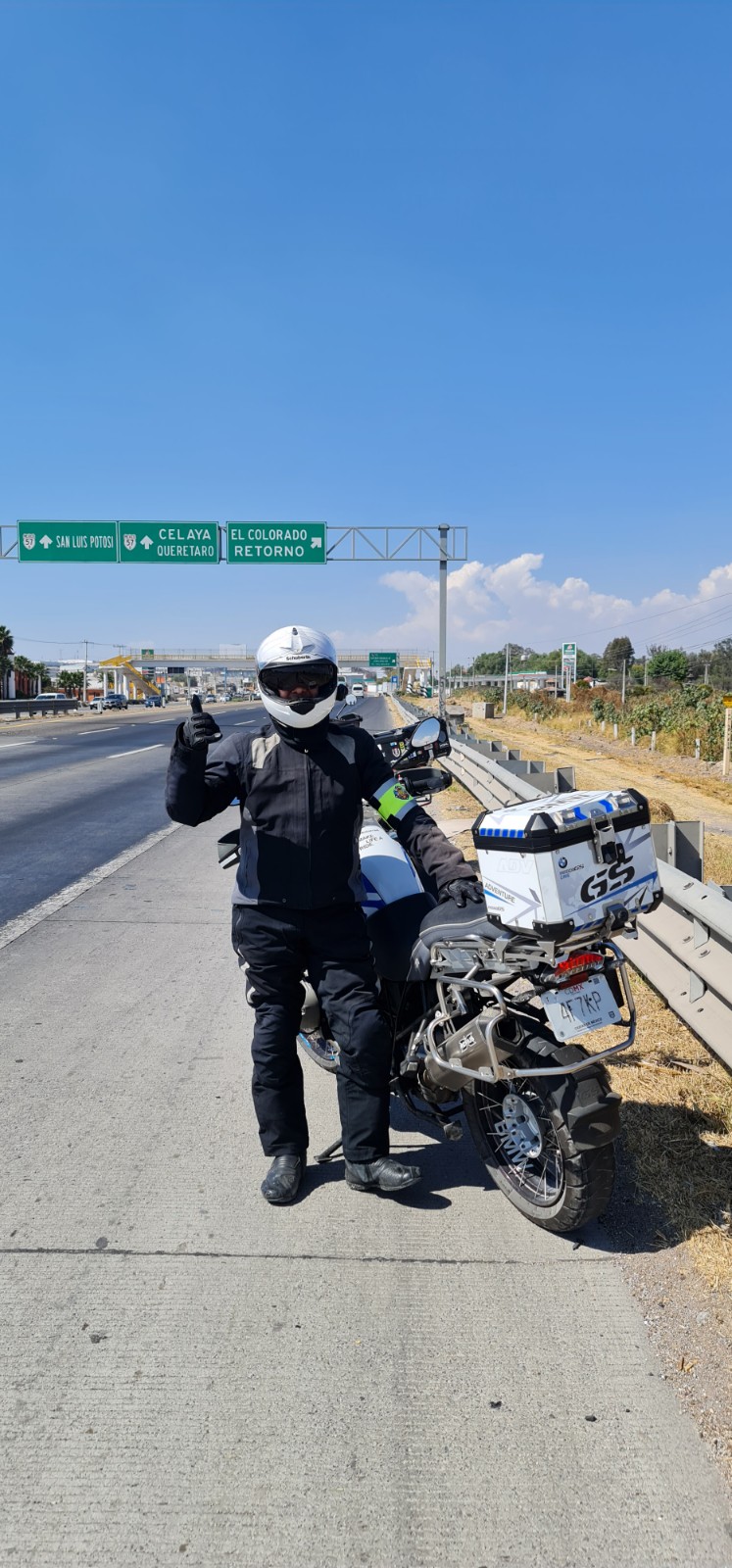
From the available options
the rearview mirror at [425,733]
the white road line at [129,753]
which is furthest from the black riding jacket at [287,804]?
the white road line at [129,753]

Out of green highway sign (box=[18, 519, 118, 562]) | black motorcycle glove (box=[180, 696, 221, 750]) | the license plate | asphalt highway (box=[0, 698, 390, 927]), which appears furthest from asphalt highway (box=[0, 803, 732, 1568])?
green highway sign (box=[18, 519, 118, 562])

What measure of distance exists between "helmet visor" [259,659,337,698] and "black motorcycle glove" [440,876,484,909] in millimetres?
770

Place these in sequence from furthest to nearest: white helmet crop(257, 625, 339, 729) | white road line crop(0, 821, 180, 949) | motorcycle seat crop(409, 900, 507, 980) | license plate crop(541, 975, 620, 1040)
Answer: white road line crop(0, 821, 180, 949) < white helmet crop(257, 625, 339, 729) < motorcycle seat crop(409, 900, 507, 980) < license plate crop(541, 975, 620, 1040)

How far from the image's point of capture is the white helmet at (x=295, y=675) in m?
3.14

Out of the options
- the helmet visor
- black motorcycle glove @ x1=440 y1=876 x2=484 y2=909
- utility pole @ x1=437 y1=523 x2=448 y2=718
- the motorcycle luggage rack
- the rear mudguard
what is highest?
utility pole @ x1=437 y1=523 x2=448 y2=718

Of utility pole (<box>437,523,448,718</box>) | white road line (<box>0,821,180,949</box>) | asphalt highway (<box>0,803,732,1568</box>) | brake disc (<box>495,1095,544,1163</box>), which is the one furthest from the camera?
utility pole (<box>437,523,448,718</box>)

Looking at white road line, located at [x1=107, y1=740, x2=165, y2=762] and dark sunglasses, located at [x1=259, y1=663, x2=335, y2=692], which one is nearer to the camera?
dark sunglasses, located at [x1=259, y1=663, x2=335, y2=692]

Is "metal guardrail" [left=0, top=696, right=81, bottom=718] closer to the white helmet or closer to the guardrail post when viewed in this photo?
the guardrail post

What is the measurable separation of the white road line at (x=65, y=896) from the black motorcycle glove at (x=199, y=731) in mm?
3709

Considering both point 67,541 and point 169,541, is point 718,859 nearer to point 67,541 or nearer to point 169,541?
point 169,541

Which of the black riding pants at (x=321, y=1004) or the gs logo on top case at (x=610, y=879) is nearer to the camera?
the gs logo on top case at (x=610, y=879)

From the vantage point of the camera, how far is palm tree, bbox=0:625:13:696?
70.8 m

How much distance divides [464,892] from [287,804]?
2.13 ft

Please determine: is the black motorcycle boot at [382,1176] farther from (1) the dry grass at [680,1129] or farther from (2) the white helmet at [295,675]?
(2) the white helmet at [295,675]
